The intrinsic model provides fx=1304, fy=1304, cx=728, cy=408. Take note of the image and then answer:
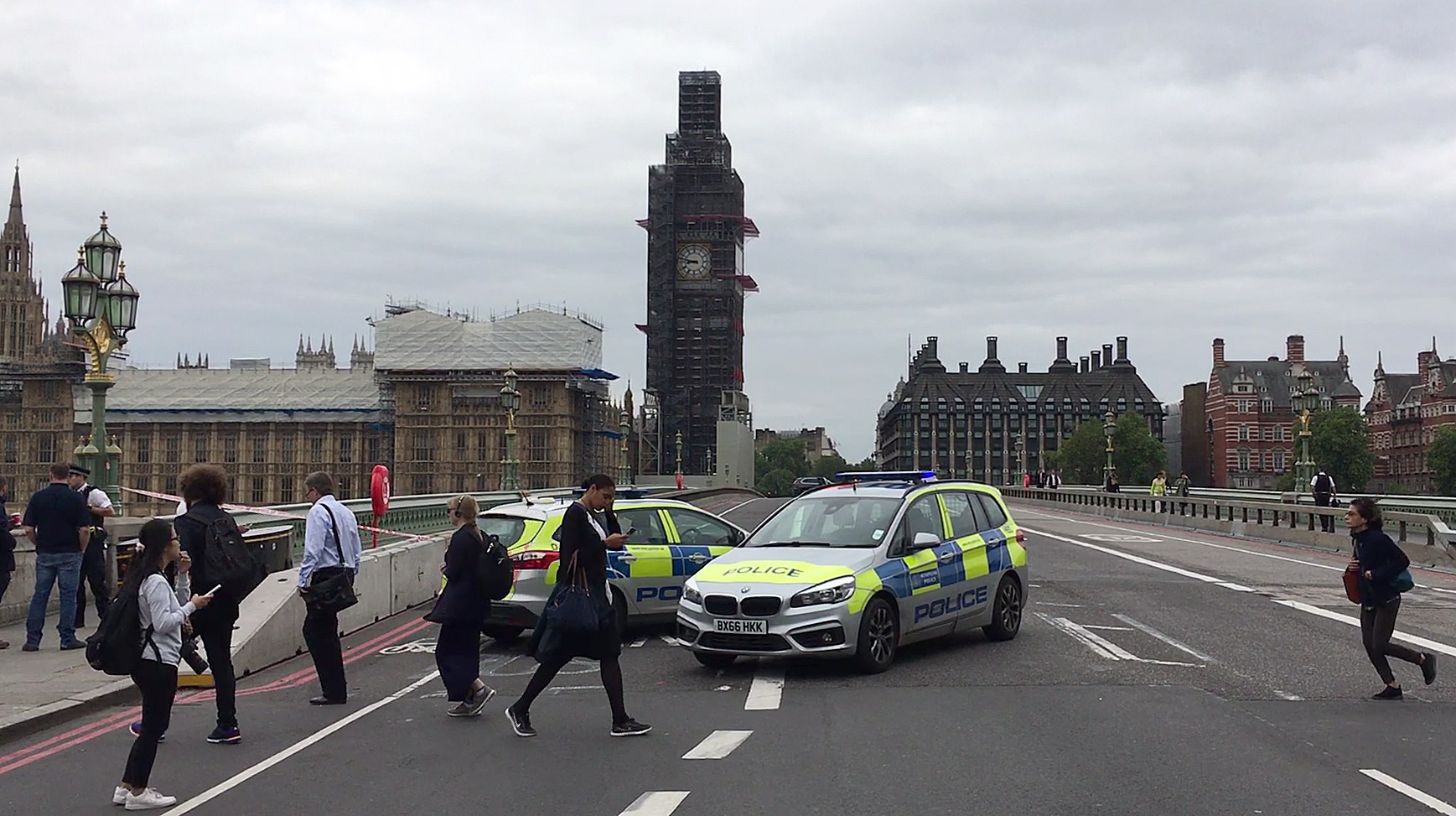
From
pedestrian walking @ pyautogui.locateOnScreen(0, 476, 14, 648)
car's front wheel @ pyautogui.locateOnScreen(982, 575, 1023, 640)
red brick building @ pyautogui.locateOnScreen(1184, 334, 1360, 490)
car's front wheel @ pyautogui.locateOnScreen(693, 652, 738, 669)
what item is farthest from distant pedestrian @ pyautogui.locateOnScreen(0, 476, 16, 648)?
red brick building @ pyautogui.locateOnScreen(1184, 334, 1360, 490)

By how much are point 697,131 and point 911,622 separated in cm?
14754

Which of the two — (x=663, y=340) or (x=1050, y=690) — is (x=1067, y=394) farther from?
(x=1050, y=690)

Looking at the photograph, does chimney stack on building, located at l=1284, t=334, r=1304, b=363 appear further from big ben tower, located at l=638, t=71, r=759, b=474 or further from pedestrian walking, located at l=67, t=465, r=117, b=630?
pedestrian walking, located at l=67, t=465, r=117, b=630

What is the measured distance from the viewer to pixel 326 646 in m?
10.1

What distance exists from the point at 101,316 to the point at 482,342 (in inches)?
3958

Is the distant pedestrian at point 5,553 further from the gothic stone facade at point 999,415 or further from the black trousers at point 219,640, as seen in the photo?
the gothic stone facade at point 999,415

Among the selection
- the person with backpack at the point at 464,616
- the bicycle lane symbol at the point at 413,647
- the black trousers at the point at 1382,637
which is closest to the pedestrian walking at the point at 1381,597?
the black trousers at the point at 1382,637

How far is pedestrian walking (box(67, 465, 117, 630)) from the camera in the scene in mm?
13695

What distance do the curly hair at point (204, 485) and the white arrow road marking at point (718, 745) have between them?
142 inches

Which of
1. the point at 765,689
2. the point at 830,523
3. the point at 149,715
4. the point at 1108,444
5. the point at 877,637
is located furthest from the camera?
the point at 1108,444

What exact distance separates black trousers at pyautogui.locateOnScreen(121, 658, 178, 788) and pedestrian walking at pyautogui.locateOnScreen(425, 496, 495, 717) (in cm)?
252

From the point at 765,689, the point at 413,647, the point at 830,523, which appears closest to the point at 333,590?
the point at 765,689

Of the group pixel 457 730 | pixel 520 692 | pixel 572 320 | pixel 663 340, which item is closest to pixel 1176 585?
pixel 520 692

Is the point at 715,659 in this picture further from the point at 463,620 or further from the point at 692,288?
the point at 692,288
